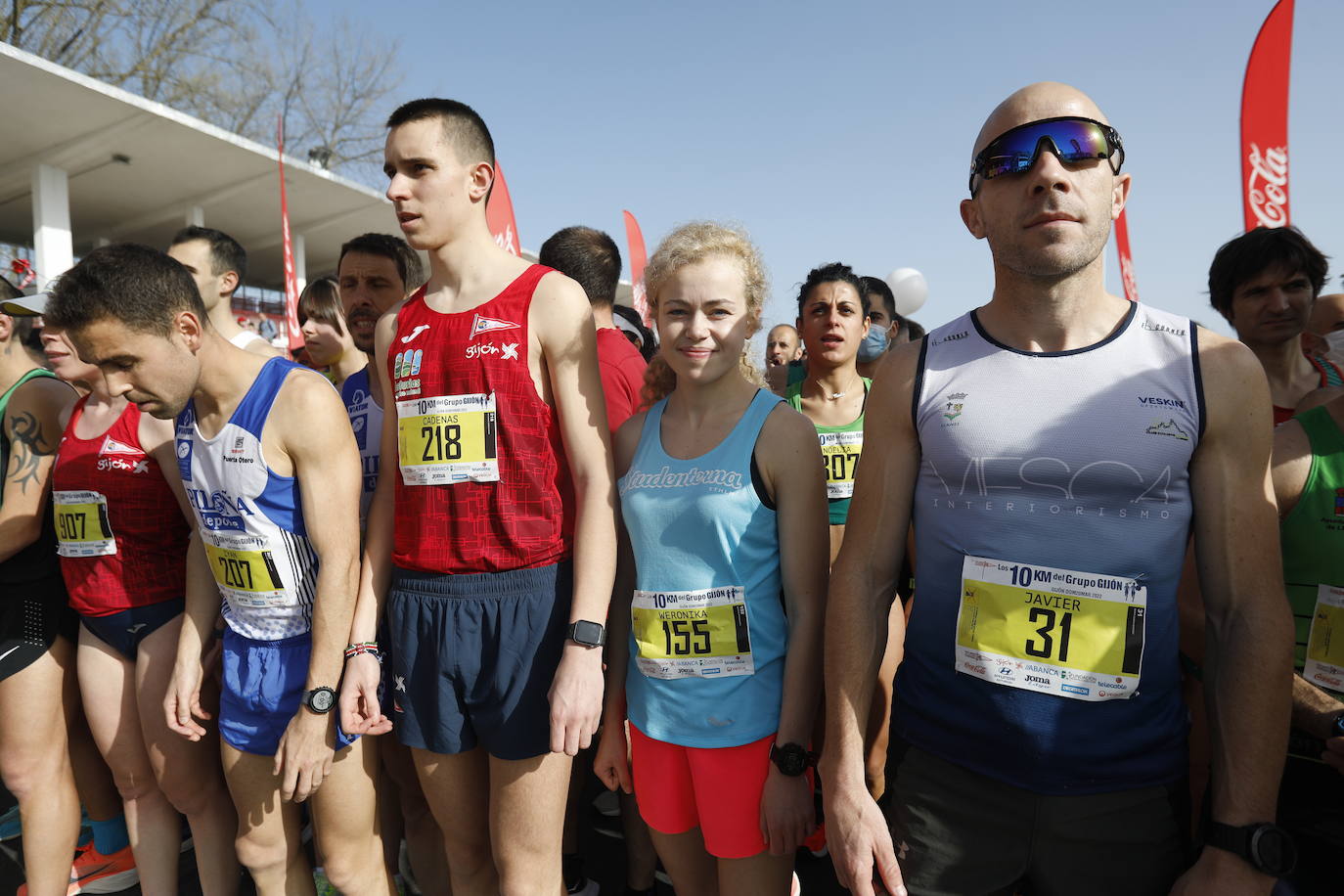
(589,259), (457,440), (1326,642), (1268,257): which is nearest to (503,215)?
(589,259)

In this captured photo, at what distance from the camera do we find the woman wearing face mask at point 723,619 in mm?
1758

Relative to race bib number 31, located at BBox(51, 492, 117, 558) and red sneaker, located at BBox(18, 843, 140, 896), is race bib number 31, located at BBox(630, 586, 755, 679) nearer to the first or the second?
race bib number 31, located at BBox(51, 492, 117, 558)

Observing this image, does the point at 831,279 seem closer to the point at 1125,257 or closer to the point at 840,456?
the point at 840,456

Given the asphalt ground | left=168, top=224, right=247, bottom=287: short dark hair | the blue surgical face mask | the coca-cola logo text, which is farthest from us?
the coca-cola logo text

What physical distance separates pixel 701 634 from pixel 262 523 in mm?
1252

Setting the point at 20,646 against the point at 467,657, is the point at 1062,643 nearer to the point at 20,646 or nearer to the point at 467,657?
the point at 467,657

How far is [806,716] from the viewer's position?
68.9 inches

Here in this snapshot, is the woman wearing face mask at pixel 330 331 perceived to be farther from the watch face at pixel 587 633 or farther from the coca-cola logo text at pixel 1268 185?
the coca-cola logo text at pixel 1268 185

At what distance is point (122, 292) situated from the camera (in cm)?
197

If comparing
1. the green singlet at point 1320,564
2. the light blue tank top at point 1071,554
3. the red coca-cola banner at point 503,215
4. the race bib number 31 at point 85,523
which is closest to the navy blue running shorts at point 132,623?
the race bib number 31 at point 85,523

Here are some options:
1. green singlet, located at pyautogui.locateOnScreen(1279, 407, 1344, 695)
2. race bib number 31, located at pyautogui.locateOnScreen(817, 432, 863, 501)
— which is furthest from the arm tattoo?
green singlet, located at pyautogui.locateOnScreen(1279, 407, 1344, 695)

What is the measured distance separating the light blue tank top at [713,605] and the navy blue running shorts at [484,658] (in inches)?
10.3

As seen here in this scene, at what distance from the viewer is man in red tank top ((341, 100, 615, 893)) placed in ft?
6.08

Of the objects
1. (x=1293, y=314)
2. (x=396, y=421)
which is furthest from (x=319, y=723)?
(x=1293, y=314)
